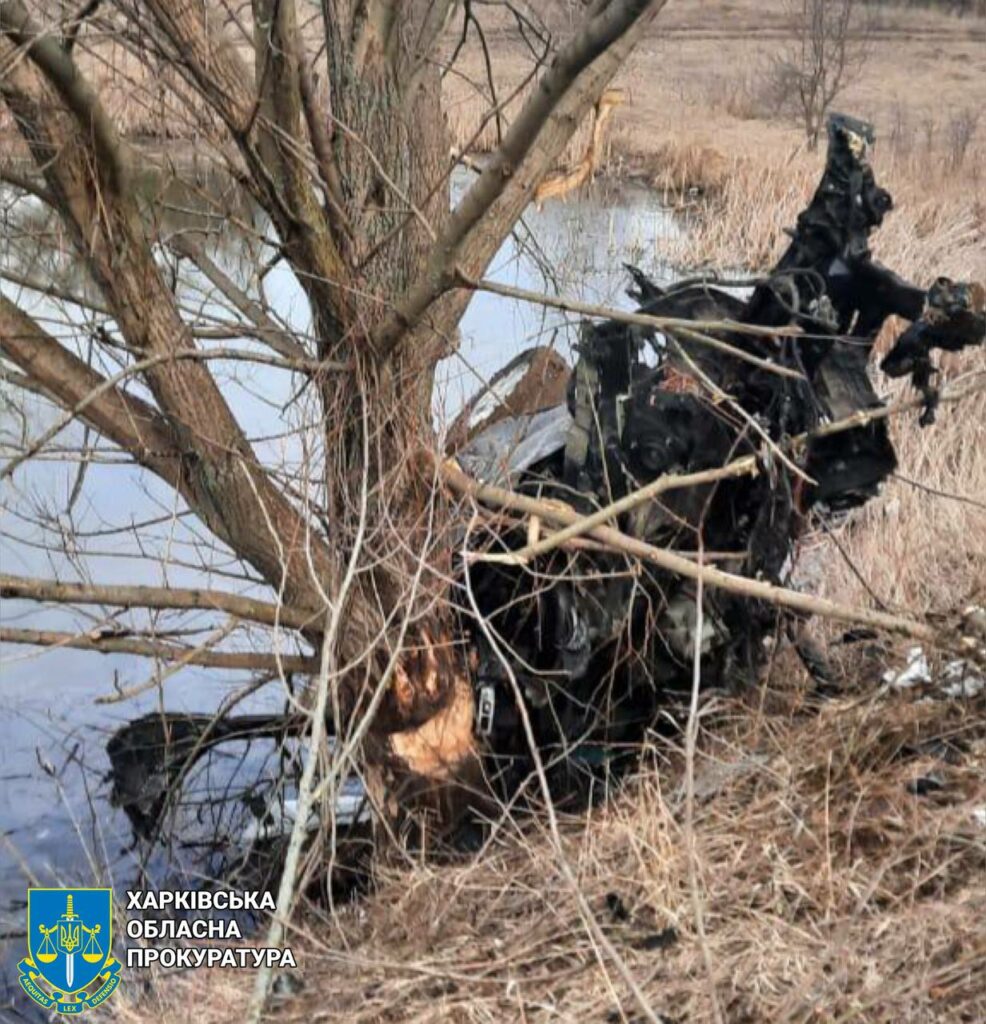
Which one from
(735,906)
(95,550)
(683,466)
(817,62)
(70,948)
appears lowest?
(70,948)

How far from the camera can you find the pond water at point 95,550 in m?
4.52

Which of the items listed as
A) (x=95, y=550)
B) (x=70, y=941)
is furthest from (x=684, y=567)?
(x=95, y=550)

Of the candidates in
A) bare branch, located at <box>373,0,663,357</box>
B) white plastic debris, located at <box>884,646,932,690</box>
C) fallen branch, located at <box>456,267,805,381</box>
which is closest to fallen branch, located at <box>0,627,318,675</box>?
bare branch, located at <box>373,0,663,357</box>

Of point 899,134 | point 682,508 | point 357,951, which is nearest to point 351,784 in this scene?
point 357,951

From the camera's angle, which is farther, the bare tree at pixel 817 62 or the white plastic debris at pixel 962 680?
the bare tree at pixel 817 62

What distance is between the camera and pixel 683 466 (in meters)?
4.40

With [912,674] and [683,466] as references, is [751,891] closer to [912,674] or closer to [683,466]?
[912,674]

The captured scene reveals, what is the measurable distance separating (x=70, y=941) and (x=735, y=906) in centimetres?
210

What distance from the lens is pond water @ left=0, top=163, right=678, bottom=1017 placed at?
14.8 feet

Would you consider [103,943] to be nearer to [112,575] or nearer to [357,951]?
[357,951]

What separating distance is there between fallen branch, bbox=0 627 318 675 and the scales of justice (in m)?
0.86

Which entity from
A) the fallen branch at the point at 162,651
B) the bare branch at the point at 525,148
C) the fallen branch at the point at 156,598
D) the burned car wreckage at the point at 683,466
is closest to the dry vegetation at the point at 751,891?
the burned car wreckage at the point at 683,466

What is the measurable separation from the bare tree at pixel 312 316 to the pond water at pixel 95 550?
0.15 metres

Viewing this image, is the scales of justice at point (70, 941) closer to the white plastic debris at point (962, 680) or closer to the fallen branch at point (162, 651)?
the fallen branch at point (162, 651)
